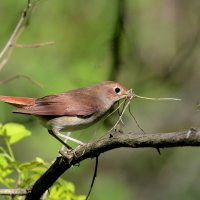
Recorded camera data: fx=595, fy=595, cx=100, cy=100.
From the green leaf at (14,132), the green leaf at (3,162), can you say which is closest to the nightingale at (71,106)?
the green leaf at (14,132)

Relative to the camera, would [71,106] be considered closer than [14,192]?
No

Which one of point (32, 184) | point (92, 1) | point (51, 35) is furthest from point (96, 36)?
point (32, 184)

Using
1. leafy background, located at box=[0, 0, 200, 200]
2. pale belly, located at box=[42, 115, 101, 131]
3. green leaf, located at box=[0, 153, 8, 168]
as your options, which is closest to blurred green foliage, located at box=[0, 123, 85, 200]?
green leaf, located at box=[0, 153, 8, 168]

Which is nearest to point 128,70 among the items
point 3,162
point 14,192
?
point 3,162

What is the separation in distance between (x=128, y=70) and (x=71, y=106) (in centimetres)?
160

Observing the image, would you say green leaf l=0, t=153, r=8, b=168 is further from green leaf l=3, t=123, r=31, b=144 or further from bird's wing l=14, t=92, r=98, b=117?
bird's wing l=14, t=92, r=98, b=117

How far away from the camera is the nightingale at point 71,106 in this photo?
5.07 m

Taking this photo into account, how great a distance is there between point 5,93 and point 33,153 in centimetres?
112

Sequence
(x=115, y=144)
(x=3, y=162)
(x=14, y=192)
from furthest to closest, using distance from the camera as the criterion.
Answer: (x=3, y=162)
(x=14, y=192)
(x=115, y=144)

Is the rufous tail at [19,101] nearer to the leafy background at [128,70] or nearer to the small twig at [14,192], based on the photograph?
the leafy background at [128,70]

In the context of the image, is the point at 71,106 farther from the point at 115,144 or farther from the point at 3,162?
the point at 115,144

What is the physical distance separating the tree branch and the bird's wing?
1442mm

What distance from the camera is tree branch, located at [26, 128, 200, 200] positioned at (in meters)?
2.65

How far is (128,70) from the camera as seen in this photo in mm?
6727
